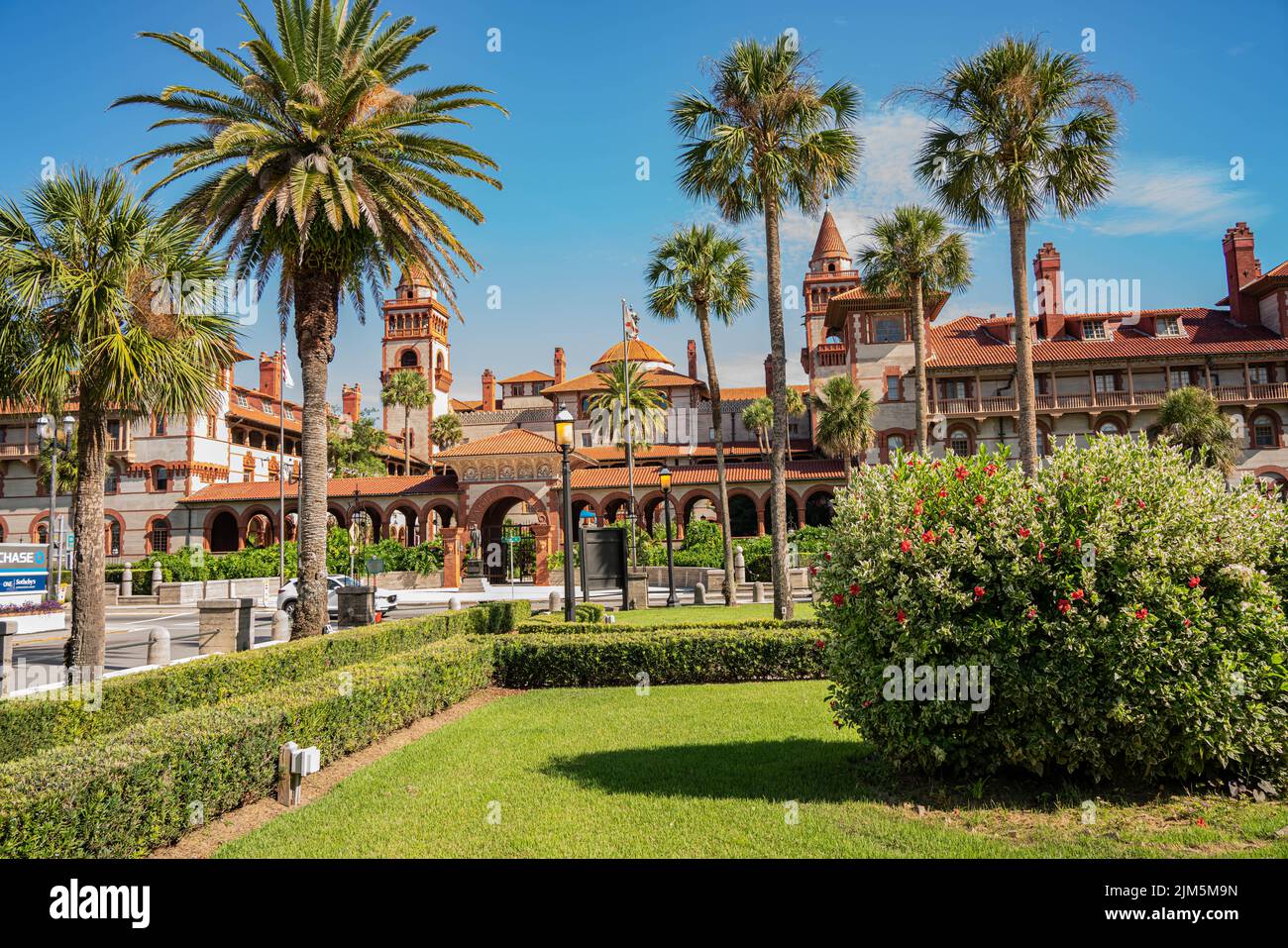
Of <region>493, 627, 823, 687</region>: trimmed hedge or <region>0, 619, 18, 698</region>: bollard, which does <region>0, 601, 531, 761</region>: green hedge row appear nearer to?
<region>0, 619, 18, 698</region>: bollard

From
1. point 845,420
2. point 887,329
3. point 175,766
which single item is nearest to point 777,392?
point 175,766

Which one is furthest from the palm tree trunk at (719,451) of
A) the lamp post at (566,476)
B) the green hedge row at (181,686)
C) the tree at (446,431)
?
the tree at (446,431)

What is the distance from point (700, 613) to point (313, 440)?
1231cm

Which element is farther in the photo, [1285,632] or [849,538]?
[849,538]

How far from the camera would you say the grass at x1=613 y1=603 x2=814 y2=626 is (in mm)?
20500

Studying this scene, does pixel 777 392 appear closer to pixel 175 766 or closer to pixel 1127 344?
pixel 175 766

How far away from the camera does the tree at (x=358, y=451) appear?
192 ft

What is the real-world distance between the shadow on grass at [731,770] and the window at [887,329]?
A: 4221cm

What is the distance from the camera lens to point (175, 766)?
18.7ft

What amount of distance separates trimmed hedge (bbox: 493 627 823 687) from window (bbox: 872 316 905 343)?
37.8 meters
